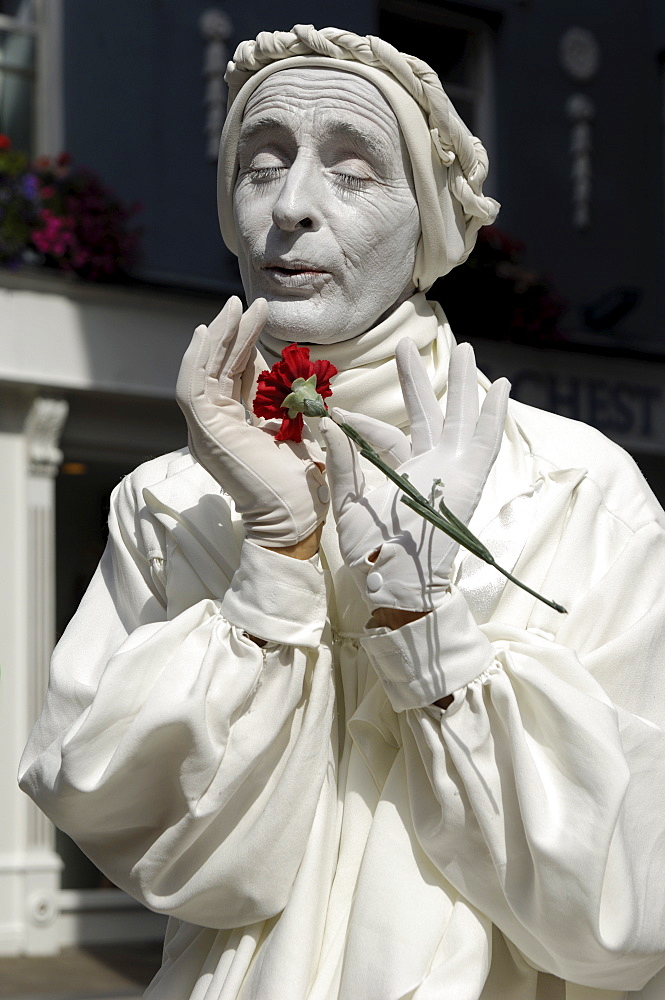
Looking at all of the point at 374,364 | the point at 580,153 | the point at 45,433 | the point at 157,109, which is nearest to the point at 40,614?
the point at 45,433

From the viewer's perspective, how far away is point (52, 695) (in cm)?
183

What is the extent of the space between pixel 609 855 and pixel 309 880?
375 millimetres

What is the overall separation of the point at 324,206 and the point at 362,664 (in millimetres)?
612

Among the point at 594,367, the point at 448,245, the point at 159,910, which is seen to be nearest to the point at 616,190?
the point at 594,367

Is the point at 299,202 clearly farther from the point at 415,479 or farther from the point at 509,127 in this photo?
→ the point at 509,127

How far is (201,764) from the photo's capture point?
162 centimetres

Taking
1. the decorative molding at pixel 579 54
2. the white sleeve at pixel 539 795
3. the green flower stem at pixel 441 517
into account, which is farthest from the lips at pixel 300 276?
the decorative molding at pixel 579 54

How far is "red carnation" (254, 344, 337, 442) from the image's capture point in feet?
5.20

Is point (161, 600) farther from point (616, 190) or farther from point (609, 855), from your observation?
point (616, 190)

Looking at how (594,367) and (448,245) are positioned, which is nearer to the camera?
(448,245)

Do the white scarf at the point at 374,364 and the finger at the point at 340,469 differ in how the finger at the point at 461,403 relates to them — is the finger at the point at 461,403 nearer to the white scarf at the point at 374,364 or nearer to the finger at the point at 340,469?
the finger at the point at 340,469

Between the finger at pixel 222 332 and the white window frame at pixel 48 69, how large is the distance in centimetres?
681

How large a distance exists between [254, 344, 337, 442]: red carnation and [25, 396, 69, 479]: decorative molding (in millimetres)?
6178

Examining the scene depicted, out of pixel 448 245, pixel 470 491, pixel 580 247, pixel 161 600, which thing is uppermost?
pixel 580 247
